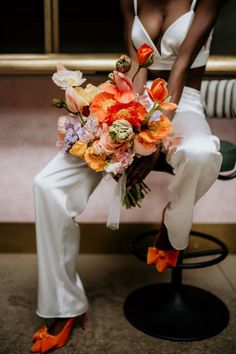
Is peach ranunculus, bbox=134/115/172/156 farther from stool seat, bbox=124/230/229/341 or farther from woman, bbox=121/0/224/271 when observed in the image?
stool seat, bbox=124/230/229/341

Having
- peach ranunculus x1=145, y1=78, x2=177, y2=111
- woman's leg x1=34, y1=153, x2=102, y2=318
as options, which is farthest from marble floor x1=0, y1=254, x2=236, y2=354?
peach ranunculus x1=145, y1=78, x2=177, y2=111

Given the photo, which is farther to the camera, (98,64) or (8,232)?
(8,232)

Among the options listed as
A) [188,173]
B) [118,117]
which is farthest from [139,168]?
[118,117]

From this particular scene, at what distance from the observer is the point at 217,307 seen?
230 cm

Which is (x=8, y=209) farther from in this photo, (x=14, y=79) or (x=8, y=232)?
(x=14, y=79)

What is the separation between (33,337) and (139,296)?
1.89 feet

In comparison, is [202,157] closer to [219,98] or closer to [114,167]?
[114,167]

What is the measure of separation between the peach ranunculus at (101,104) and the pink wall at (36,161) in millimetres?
1063

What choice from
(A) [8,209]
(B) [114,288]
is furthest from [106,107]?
(A) [8,209]

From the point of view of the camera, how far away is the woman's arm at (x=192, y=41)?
6.53ft

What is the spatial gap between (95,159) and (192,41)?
2.23 ft

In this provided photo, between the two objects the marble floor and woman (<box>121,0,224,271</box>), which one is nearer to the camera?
woman (<box>121,0,224,271</box>)

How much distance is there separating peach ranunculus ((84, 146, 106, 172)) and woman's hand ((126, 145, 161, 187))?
19cm

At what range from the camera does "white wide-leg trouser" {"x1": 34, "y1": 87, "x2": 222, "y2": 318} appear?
1871 millimetres
